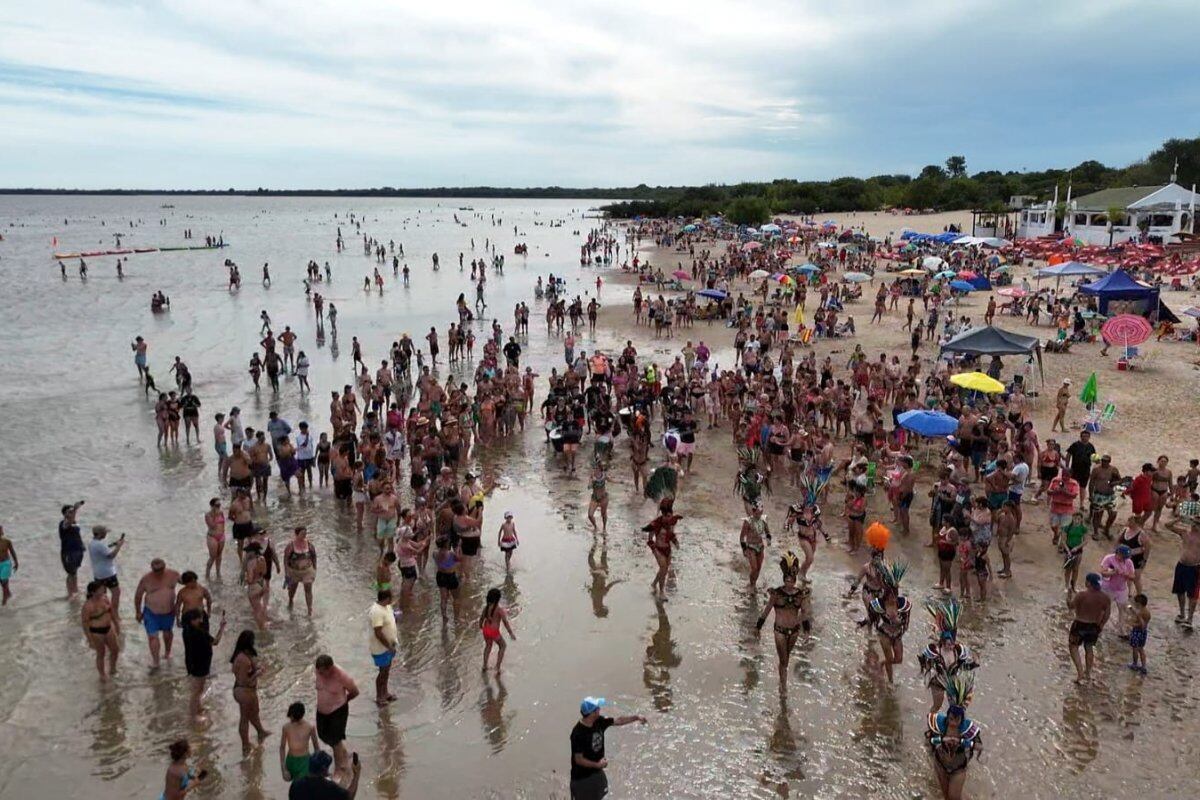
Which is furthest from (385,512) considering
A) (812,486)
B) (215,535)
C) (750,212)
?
(750,212)

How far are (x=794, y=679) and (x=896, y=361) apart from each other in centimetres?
1258

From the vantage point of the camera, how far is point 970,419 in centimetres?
1370

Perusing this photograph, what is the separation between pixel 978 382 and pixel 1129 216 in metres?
48.0

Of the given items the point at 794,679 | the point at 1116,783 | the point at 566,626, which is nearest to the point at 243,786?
the point at 566,626

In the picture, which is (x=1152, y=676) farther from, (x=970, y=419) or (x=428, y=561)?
(x=428, y=561)

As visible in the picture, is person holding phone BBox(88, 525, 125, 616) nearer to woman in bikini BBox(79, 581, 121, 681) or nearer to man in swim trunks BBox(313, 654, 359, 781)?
woman in bikini BBox(79, 581, 121, 681)

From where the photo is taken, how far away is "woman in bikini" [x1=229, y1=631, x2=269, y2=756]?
671 centimetres

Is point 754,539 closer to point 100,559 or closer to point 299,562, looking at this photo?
point 299,562

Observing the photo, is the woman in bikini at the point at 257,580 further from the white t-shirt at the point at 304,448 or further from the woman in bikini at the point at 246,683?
the white t-shirt at the point at 304,448

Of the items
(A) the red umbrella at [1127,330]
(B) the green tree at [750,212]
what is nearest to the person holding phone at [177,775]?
(A) the red umbrella at [1127,330]

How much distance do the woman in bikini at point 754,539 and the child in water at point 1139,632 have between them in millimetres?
3738

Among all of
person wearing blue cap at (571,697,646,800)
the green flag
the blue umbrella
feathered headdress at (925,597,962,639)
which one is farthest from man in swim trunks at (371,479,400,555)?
the green flag

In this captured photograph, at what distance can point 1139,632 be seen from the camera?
26.3 feet

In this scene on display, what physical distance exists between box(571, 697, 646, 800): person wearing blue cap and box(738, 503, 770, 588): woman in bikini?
411 cm
